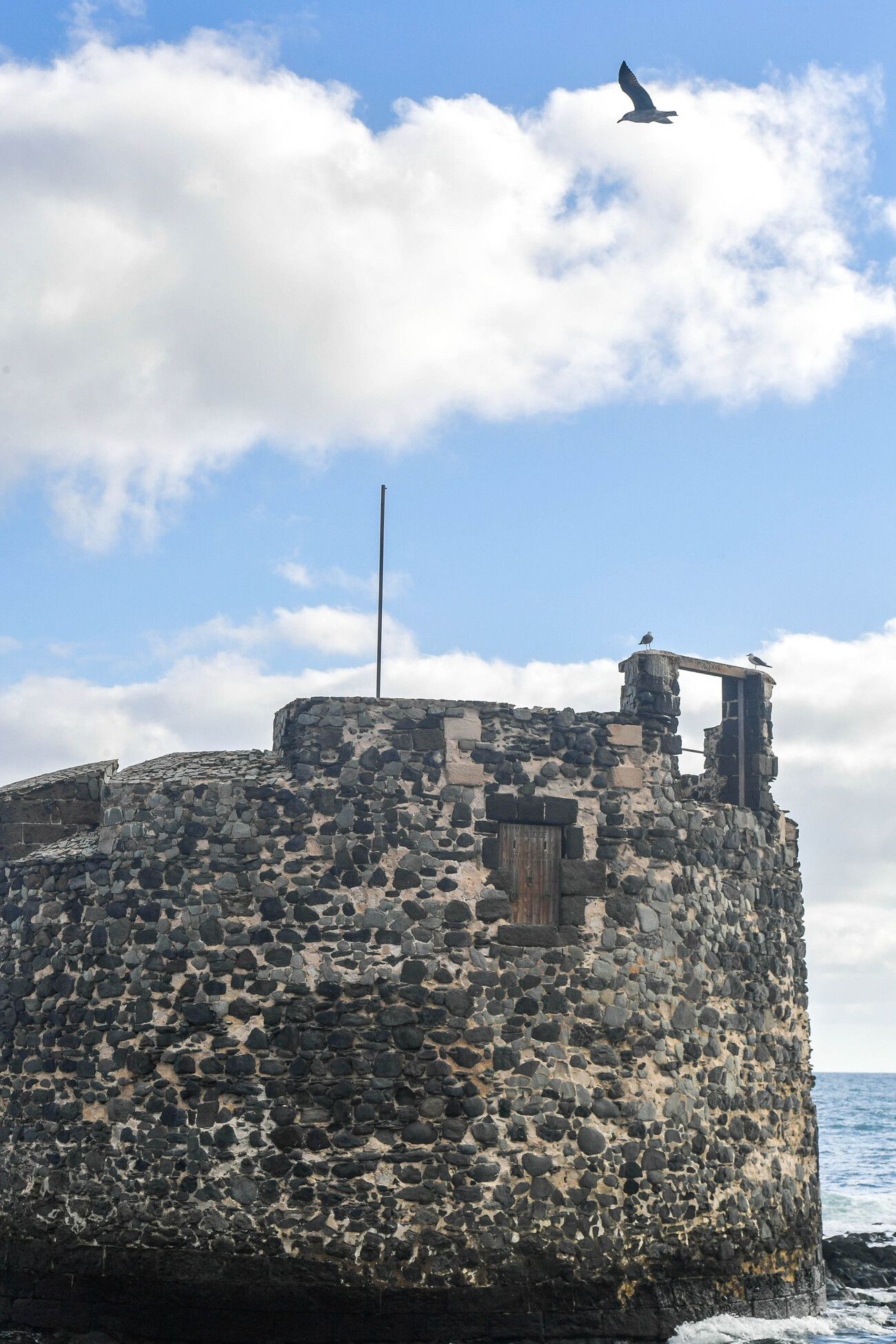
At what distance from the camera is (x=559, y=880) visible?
582 inches

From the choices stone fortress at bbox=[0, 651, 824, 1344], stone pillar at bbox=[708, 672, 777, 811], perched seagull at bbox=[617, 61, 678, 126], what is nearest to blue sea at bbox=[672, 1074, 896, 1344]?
stone fortress at bbox=[0, 651, 824, 1344]

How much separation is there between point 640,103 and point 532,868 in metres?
7.33

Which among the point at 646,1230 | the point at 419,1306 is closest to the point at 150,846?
the point at 419,1306

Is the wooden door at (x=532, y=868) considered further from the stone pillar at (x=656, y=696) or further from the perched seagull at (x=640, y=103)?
the perched seagull at (x=640, y=103)

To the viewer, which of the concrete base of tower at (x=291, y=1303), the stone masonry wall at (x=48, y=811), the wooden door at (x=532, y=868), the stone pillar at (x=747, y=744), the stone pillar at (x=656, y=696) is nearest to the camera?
the concrete base of tower at (x=291, y=1303)

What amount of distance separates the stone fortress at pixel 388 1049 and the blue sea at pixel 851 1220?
288mm

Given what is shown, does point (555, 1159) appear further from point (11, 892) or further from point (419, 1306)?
point (11, 892)

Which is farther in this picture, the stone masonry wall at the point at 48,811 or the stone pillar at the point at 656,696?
the stone masonry wall at the point at 48,811

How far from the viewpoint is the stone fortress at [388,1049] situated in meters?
13.7

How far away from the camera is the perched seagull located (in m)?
14.3

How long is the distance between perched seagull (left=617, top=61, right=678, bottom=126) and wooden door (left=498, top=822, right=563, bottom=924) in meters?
6.77

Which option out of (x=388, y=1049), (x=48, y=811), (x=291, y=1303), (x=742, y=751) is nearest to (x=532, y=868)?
(x=388, y=1049)

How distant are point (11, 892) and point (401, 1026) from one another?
4429mm

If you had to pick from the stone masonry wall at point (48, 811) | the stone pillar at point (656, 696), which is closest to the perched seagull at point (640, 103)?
the stone pillar at point (656, 696)
